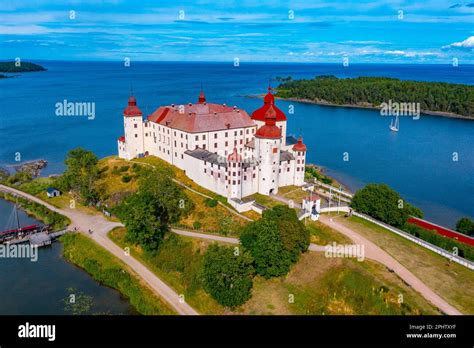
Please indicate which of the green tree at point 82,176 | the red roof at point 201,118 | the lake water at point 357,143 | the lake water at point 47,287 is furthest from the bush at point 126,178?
the lake water at point 357,143

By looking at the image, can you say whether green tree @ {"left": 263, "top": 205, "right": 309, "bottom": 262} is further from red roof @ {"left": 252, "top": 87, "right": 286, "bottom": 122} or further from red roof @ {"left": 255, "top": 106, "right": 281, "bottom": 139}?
red roof @ {"left": 252, "top": 87, "right": 286, "bottom": 122}

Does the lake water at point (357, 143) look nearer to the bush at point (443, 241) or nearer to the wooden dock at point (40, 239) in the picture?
the bush at point (443, 241)

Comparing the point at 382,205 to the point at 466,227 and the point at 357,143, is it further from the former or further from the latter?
the point at 357,143

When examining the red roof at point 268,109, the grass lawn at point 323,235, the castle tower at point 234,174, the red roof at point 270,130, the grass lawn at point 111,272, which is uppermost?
the red roof at point 268,109

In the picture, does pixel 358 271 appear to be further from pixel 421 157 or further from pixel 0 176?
pixel 0 176

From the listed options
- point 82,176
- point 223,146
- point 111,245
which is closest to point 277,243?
point 111,245

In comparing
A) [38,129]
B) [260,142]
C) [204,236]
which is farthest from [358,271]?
[38,129]
